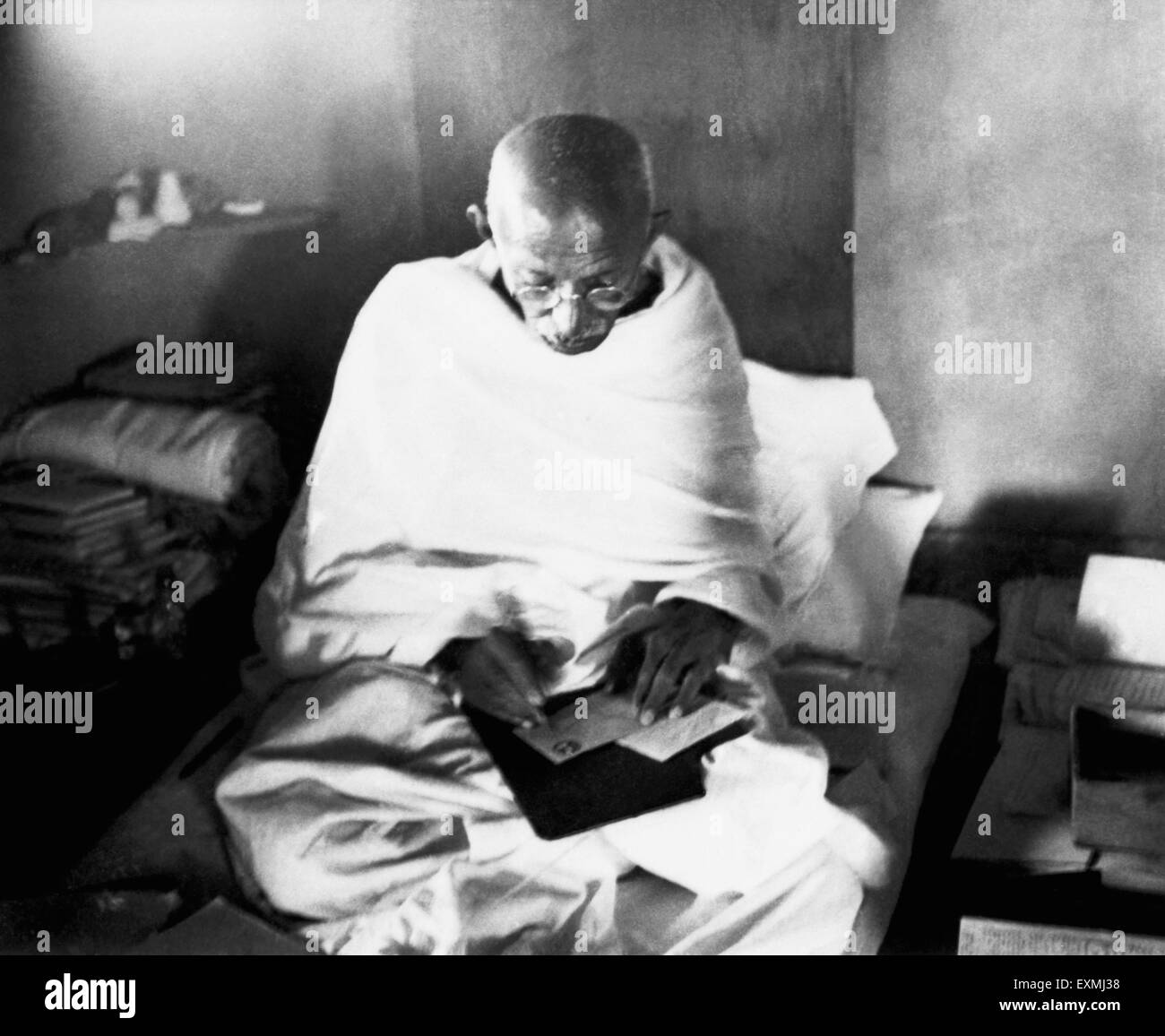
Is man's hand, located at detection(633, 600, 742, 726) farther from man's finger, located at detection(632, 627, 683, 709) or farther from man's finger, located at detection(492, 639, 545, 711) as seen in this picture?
man's finger, located at detection(492, 639, 545, 711)

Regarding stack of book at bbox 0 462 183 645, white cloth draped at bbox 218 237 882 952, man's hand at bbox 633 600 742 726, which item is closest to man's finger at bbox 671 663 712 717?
man's hand at bbox 633 600 742 726

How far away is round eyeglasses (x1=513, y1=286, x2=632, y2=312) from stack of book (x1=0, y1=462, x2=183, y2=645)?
0.85 meters

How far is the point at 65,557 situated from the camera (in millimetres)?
2127

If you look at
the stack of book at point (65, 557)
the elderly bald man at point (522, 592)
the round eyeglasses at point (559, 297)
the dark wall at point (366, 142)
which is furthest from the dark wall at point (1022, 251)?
the stack of book at point (65, 557)

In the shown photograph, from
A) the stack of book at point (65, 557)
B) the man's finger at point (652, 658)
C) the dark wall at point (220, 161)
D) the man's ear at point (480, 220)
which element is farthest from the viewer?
the dark wall at point (220, 161)

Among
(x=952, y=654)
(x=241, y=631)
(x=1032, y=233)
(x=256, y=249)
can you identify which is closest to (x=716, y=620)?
(x=952, y=654)

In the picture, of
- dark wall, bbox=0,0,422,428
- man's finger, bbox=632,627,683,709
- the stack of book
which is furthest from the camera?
dark wall, bbox=0,0,422,428

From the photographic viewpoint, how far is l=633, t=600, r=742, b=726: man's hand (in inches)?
69.2

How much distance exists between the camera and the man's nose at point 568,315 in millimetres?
1843

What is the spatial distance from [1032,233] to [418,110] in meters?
1.23

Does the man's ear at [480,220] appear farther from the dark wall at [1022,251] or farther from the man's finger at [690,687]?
the dark wall at [1022,251]

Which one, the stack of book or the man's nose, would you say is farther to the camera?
the stack of book

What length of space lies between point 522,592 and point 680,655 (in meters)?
0.32

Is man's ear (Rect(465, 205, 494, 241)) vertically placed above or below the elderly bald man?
above
